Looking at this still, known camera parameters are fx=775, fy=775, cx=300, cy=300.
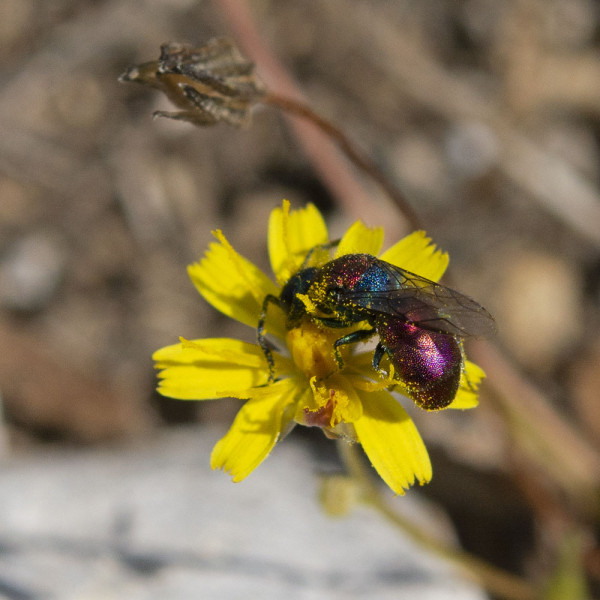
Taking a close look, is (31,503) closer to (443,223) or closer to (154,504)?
(154,504)

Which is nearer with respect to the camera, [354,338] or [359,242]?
[354,338]

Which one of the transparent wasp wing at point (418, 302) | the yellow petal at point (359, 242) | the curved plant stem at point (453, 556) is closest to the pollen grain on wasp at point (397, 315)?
the transparent wasp wing at point (418, 302)

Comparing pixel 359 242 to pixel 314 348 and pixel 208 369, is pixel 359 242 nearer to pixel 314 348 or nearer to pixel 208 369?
pixel 314 348

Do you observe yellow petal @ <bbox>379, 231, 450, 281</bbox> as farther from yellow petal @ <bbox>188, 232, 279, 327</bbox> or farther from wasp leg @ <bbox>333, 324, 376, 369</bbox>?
yellow petal @ <bbox>188, 232, 279, 327</bbox>

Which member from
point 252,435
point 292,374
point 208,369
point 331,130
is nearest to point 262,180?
point 331,130

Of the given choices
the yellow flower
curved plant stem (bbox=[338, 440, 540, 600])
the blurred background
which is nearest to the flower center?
the yellow flower

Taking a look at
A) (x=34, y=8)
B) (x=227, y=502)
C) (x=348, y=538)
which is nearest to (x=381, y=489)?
(x=348, y=538)
